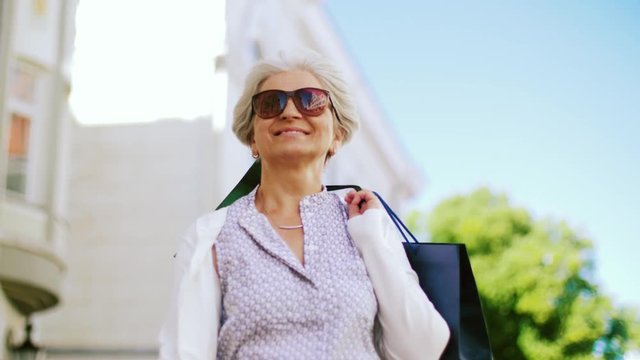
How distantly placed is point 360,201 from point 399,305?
43cm

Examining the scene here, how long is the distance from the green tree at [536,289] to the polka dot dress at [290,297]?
3279 centimetres

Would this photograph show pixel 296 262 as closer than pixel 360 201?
Yes

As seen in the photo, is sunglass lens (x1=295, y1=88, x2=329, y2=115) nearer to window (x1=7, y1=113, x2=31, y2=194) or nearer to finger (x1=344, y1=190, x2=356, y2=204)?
finger (x1=344, y1=190, x2=356, y2=204)

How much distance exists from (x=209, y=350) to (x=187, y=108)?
61.4 ft

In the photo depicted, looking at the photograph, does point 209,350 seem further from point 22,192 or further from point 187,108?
point 187,108

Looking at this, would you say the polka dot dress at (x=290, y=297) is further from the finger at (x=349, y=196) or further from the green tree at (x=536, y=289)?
the green tree at (x=536, y=289)

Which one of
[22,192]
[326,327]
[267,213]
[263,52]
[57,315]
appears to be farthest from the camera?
[263,52]

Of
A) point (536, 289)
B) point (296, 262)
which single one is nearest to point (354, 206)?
point (296, 262)

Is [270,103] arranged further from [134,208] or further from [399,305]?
[134,208]

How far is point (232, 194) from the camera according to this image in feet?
12.4

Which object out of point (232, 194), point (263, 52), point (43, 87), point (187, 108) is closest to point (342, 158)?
point (263, 52)

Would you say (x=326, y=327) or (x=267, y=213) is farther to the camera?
(x=267, y=213)

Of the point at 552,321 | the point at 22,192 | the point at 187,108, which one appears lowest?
the point at 552,321

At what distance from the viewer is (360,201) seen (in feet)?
11.9
